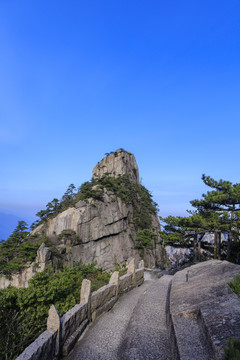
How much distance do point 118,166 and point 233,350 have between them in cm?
6321

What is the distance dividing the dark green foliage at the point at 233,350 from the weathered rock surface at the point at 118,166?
60.9 metres

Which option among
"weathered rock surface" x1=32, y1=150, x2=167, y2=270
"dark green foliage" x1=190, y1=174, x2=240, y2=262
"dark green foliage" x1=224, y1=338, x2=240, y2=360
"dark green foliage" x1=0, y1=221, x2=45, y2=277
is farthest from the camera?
"weathered rock surface" x1=32, y1=150, x2=167, y2=270

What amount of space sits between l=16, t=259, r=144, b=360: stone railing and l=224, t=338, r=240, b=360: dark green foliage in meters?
3.45

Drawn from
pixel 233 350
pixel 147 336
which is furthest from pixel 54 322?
pixel 233 350

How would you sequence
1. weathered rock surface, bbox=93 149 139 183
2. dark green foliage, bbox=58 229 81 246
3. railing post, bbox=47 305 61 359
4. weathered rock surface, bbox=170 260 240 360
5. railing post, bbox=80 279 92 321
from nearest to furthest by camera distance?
weathered rock surface, bbox=170 260 240 360
railing post, bbox=47 305 61 359
railing post, bbox=80 279 92 321
dark green foliage, bbox=58 229 81 246
weathered rock surface, bbox=93 149 139 183

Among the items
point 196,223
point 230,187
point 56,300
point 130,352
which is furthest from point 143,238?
point 130,352

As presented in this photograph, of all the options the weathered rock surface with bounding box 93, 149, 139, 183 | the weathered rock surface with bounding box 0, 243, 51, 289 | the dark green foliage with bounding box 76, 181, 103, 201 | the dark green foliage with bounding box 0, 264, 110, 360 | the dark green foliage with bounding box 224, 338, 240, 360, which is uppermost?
the weathered rock surface with bounding box 93, 149, 139, 183

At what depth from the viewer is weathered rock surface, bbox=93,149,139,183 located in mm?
65312

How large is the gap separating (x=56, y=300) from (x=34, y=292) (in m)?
1.64

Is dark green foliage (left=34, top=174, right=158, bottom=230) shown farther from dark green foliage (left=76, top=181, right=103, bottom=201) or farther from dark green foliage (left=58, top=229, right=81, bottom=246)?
dark green foliage (left=58, top=229, right=81, bottom=246)

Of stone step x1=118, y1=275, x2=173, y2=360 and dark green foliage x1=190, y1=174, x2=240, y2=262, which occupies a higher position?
dark green foliage x1=190, y1=174, x2=240, y2=262

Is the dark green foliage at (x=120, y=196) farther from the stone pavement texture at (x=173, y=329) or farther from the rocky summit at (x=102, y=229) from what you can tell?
the stone pavement texture at (x=173, y=329)

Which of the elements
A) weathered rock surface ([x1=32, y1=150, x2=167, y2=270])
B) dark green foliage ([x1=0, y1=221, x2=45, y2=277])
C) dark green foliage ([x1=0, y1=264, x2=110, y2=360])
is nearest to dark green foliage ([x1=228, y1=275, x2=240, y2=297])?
dark green foliage ([x1=0, y1=264, x2=110, y2=360])

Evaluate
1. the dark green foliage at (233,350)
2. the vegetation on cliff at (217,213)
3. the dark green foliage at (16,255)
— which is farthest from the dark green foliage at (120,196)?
the dark green foliage at (233,350)
